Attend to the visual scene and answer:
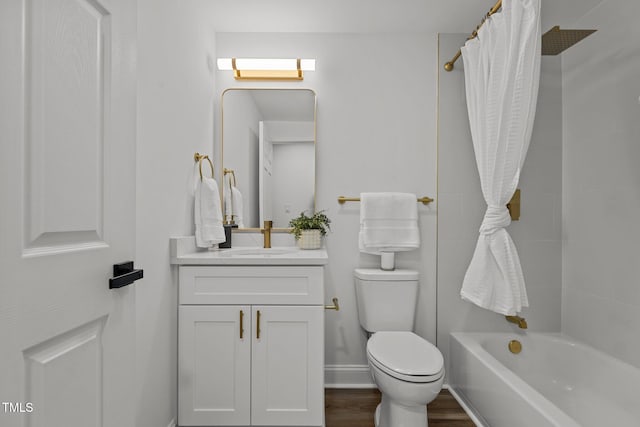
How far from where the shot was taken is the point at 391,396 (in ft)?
5.25

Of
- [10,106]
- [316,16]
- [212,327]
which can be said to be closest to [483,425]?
[212,327]

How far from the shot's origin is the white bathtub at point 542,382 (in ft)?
5.00

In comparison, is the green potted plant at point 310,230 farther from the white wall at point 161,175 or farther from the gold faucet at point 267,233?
the white wall at point 161,175

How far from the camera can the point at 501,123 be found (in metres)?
1.69

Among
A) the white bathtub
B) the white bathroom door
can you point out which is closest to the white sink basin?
the white bathroom door

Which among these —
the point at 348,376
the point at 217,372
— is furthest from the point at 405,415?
the point at 217,372

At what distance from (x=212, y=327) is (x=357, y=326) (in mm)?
980

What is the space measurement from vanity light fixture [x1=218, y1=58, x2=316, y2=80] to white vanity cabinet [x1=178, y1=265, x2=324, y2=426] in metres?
1.26

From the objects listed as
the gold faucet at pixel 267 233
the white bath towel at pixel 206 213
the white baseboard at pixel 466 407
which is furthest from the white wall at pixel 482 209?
the white bath towel at pixel 206 213

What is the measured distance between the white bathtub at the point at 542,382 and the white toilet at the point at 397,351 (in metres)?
0.32

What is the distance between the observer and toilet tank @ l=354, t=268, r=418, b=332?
211 centimetres

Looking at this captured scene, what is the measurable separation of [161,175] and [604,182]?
221 cm

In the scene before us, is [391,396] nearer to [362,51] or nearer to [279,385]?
[279,385]

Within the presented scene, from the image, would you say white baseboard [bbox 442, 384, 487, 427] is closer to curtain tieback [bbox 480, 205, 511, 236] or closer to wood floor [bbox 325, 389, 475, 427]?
wood floor [bbox 325, 389, 475, 427]
